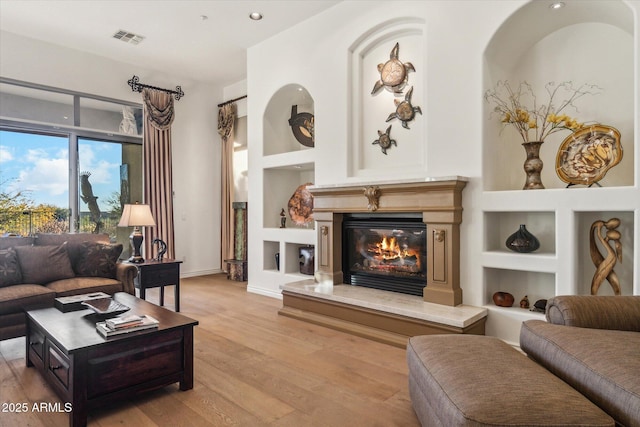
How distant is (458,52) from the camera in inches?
131

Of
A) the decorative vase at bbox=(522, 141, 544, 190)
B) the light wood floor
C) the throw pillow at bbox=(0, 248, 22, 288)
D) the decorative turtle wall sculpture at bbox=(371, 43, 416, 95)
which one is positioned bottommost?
the light wood floor

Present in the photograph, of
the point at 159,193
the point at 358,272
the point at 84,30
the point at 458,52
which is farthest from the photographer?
the point at 159,193

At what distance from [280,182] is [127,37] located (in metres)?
2.61

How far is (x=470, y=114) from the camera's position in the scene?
3.26 meters

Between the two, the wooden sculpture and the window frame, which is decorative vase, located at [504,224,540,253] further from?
the window frame

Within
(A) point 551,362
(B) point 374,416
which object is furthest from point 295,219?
(A) point 551,362

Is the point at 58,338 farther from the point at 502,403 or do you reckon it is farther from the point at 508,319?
the point at 508,319

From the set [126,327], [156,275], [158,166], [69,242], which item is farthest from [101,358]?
[158,166]

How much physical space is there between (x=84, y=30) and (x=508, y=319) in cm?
551

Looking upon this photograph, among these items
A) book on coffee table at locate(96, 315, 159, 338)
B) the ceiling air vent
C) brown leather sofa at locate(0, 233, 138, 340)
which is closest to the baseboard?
brown leather sofa at locate(0, 233, 138, 340)

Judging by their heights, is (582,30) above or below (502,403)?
above

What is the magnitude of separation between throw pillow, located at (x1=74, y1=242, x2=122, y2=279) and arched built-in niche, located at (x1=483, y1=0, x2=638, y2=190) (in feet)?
11.3

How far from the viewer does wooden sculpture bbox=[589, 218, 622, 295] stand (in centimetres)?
279

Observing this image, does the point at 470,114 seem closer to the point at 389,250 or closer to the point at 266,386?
the point at 389,250
